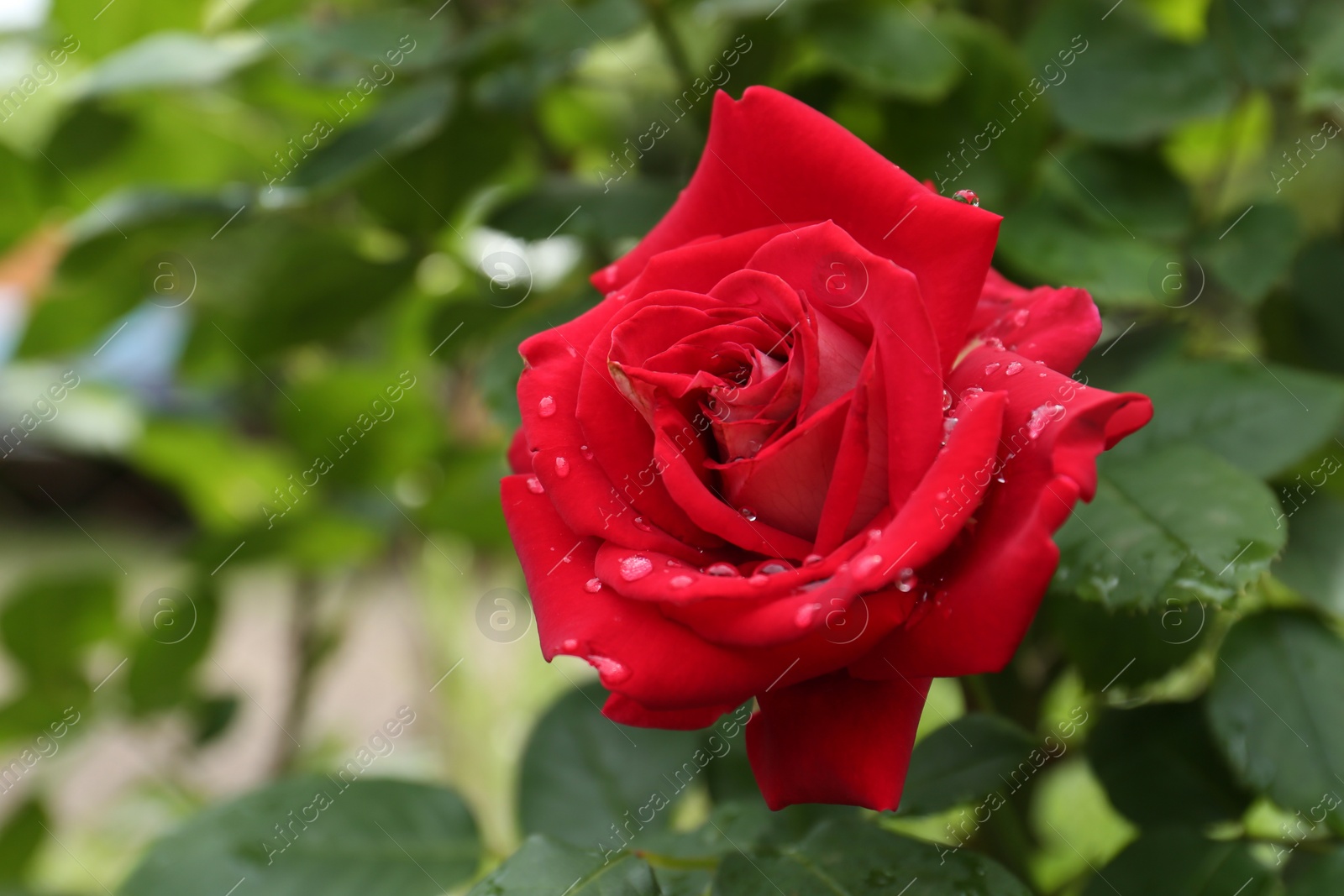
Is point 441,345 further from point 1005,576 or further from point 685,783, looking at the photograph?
point 1005,576

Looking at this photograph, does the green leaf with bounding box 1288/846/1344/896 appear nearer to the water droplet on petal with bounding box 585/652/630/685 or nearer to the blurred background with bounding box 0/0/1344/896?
the blurred background with bounding box 0/0/1344/896

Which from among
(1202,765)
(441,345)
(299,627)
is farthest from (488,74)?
(299,627)

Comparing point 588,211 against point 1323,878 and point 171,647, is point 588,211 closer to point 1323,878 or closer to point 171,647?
point 1323,878

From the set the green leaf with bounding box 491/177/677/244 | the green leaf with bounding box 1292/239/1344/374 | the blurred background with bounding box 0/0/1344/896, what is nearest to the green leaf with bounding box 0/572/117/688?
the blurred background with bounding box 0/0/1344/896

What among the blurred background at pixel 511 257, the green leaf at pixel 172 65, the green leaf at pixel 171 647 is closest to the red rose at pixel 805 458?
the blurred background at pixel 511 257

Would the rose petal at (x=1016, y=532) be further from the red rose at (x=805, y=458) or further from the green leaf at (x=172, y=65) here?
the green leaf at (x=172, y=65)

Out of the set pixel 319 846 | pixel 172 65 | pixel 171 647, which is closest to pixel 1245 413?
pixel 319 846
